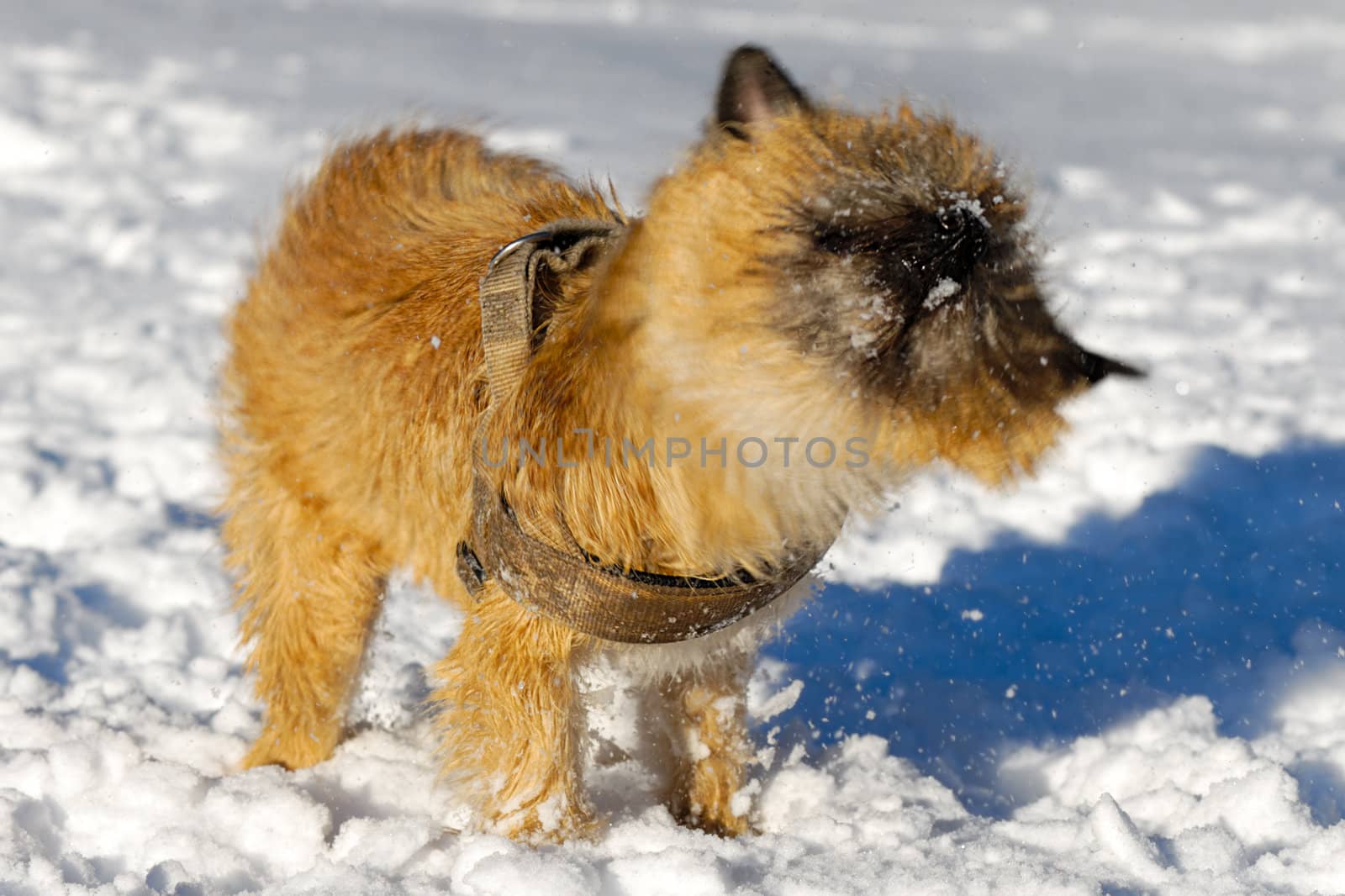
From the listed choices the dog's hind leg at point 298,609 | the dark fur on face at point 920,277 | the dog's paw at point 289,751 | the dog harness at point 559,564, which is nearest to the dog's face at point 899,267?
the dark fur on face at point 920,277

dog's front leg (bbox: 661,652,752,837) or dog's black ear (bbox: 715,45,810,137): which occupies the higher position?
dog's black ear (bbox: 715,45,810,137)

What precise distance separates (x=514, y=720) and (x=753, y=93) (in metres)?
1.16

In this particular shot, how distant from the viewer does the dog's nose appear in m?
1.47

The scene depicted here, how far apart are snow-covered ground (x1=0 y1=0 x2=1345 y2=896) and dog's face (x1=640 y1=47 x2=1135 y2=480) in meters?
0.12

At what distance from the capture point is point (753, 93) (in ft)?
5.60

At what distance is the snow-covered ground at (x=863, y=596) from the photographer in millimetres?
2381

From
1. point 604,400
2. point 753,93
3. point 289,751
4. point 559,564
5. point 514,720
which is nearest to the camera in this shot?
point 753,93

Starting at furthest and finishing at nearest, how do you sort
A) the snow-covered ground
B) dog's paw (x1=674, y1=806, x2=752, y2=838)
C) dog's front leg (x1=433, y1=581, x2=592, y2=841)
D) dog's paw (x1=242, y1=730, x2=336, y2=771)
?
1. dog's paw (x1=242, y1=730, x2=336, y2=771)
2. dog's paw (x1=674, y1=806, x2=752, y2=838)
3. the snow-covered ground
4. dog's front leg (x1=433, y1=581, x2=592, y2=841)

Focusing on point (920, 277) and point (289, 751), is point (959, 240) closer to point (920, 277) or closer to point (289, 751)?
point (920, 277)

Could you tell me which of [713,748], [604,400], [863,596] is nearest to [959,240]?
[604,400]

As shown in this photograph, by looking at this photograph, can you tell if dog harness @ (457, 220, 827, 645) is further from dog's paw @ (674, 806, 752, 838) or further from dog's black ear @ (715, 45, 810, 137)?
dog's paw @ (674, 806, 752, 838)

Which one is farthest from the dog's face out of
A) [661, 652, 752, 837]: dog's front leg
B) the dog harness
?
[661, 652, 752, 837]: dog's front leg

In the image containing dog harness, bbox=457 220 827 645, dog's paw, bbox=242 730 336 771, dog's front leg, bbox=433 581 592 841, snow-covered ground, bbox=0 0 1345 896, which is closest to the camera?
dog harness, bbox=457 220 827 645

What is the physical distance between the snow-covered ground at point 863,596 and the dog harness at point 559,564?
251 mm
